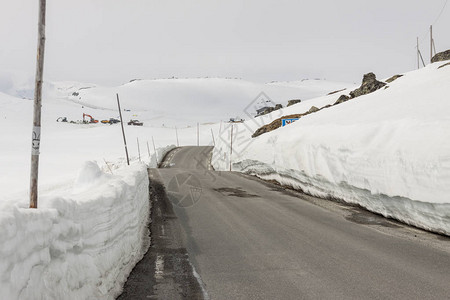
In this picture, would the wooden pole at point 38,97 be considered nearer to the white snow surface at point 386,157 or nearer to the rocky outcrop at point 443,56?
the white snow surface at point 386,157

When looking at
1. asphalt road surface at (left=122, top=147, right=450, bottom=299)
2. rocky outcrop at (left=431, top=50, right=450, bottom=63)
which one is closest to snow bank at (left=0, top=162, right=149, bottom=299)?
asphalt road surface at (left=122, top=147, right=450, bottom=299)

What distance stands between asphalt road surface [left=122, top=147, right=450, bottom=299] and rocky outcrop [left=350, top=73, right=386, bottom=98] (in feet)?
77.2

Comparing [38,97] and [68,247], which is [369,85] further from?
[68,247]

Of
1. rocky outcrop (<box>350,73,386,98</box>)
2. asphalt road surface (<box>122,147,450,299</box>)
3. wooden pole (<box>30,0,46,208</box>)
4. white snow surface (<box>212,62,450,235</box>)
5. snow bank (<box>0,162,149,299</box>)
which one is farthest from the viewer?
rocky outcrop (<box>350,73,386,98</box>)

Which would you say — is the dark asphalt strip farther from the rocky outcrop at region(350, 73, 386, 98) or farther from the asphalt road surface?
the rocky outcrop at region(350, 73, 386, 98)

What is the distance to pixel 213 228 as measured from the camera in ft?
34.2

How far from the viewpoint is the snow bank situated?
10.1ft

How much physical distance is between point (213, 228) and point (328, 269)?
4.42m

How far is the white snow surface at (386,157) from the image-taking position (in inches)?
378

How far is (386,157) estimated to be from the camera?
1160cm

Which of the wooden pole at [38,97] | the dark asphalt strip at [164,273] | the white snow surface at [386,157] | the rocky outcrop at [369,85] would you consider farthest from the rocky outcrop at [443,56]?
the wooden pole at [38,97]

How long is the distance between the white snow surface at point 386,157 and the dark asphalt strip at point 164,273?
6.39 metres

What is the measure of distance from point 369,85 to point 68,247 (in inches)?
1394

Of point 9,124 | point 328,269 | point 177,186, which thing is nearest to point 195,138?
point 9,124
